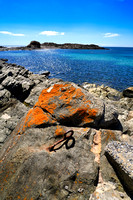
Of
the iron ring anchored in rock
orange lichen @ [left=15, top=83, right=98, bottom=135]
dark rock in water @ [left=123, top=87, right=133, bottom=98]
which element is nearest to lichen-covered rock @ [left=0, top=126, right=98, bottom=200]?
the iron ring anchored in rock

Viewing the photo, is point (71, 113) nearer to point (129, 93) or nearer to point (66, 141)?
point (66, 141)

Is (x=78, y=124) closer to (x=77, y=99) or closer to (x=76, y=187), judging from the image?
(x=77, y=99)

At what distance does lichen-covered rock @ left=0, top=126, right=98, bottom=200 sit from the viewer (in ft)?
11.4

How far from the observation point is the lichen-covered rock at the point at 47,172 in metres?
3.49

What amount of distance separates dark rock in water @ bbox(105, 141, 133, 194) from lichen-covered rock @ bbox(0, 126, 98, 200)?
642 mm

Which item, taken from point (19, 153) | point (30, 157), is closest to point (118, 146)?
point (30, 157)

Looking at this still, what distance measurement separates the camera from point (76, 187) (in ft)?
12.0

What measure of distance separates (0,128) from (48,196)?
16.3ft

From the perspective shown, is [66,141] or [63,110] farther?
[63,110]

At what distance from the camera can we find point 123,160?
3.86m

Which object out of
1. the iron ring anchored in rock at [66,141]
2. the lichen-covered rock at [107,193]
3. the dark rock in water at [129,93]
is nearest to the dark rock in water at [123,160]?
the lichen-covered rock at [107,193]

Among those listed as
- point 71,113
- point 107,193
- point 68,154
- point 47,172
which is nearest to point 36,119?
point 71,113

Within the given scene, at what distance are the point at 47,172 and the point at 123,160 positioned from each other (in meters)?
2.40

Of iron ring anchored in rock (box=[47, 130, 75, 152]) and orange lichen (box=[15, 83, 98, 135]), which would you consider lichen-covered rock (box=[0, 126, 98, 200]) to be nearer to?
iron ring anchored in rock (box=[47, 130, 75, 152])
